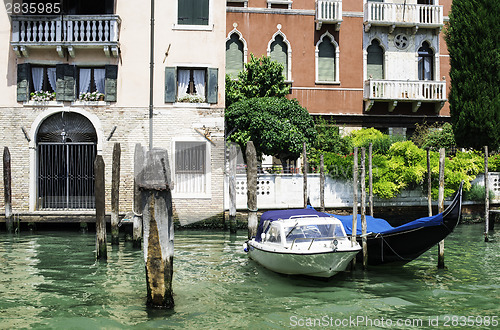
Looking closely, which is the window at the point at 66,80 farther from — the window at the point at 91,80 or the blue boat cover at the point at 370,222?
the blue boat cover at the point at 370,222

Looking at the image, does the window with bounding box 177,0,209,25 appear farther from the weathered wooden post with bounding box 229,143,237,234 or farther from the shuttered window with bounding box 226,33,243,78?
the shuttered window with bounding box 226,33,243,78

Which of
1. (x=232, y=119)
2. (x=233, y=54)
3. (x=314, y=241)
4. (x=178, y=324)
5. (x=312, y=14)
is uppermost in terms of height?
(x=312, y=14)

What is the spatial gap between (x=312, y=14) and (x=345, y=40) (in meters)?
1.56

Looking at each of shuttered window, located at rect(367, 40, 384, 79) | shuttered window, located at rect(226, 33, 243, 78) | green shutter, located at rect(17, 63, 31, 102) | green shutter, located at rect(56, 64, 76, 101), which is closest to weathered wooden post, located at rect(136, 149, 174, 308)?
green shutter, located at rect(56, 64, 76, 101)

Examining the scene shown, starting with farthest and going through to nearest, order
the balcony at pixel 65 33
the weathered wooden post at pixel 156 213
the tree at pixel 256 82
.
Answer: the tree at pixel 256 82
the balcony at pixel 65 33
the weathered wooden post at pixel 156 213

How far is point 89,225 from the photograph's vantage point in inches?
612

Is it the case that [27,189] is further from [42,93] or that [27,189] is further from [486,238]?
[486,238]

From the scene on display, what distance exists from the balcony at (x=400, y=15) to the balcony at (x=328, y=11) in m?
1.06

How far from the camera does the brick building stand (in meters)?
16.1

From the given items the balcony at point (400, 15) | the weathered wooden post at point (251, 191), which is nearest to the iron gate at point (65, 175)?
the weathered wooden post at point (251, 191)

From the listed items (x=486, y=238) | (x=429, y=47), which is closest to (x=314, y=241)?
(x=486, y=238)

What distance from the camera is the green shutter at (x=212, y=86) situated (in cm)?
1628

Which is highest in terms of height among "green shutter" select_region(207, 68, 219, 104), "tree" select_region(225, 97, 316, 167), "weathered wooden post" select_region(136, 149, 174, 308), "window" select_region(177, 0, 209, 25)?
"window" select_region(177, 0, 209, 25)

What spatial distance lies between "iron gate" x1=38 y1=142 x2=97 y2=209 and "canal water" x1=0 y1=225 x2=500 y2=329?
4.03 metres
